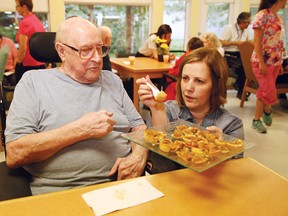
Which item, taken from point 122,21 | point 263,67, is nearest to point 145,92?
point 263,67

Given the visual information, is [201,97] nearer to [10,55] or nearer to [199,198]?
[199,198]

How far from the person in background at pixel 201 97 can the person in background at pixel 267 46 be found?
1.94 m

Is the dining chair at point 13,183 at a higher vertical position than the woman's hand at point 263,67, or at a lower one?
lower

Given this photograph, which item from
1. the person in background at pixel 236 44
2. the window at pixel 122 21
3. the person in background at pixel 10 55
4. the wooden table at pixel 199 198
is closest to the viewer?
the wooden table at pixel 199 198

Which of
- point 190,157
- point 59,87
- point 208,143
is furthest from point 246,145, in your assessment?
point 59,87

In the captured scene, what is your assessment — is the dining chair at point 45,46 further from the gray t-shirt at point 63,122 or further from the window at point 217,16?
the window at point 217,16

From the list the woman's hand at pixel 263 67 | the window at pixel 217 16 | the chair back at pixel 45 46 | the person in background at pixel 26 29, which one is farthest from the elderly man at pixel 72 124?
the window at pixel 217 16

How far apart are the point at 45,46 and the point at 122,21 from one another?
3.76m

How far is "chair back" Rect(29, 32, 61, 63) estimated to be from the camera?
6.54 feet

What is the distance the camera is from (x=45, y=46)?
1994mm

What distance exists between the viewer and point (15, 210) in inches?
30.8

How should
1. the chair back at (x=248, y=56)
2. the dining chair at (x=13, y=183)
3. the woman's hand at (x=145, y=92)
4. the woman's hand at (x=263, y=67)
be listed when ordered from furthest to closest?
the chair back at (x=248, y=56)
the woman's hand at (x=263, y=67)
the woman's hand at (x=145, y=92)
the dining chair at (x=13, y=183)

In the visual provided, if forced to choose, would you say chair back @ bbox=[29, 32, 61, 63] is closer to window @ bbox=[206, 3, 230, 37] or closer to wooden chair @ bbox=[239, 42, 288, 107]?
wooden chair @ bbox=[239, 42, 288, 107]

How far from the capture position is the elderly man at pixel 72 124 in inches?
46.3
